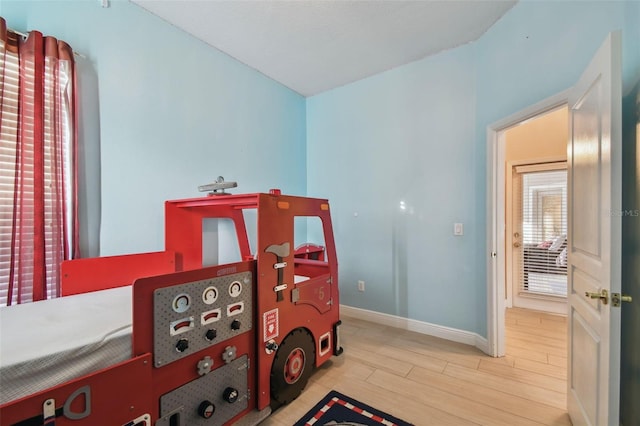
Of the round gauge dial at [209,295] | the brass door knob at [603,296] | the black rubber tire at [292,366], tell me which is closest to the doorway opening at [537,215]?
the brass door knob at [603,296]

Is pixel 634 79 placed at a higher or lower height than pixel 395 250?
higher

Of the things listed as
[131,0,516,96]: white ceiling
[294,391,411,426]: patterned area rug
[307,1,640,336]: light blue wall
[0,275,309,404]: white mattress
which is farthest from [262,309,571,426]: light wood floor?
[131,0,516,96]: white ceiling

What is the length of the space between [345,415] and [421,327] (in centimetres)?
146

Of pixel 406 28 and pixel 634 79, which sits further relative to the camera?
pixel 406 28

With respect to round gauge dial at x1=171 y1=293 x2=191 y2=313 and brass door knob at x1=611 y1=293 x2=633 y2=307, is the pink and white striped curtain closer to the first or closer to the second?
round gauge dial at x1=171 y1=293 x2=191 y2=313

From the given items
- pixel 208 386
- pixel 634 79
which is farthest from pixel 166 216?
pixel 634 79

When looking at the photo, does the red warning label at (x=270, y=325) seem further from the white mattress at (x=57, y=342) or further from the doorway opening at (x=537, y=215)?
the doorway opening at (x=537, y=215)

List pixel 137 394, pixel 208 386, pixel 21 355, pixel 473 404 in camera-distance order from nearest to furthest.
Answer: pixel 21 355, pixel 137 394, pixel 208 386, pixel 473 404

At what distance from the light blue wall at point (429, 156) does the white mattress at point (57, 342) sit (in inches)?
93.8

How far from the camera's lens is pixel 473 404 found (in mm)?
1720

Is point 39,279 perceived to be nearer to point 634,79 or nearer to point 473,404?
point 473,404

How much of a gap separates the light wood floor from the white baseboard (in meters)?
0.08

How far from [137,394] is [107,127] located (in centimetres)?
173

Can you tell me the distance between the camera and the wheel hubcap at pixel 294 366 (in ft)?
5.72
